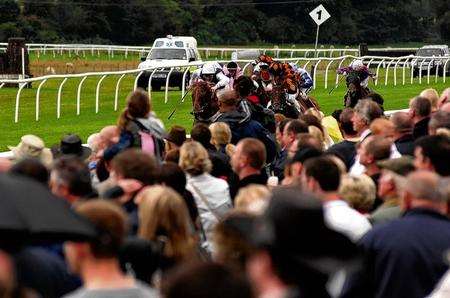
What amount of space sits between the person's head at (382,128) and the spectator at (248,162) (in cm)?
173

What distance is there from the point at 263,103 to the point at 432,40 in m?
67.2

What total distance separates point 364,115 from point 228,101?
5.67 ft

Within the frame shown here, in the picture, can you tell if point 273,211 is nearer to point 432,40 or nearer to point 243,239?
point 243,239

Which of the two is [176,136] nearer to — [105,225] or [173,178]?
[173,178]

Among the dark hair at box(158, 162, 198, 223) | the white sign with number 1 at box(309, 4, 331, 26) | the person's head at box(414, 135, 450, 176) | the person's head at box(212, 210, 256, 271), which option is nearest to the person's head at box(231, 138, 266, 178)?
the dark hair at box(158, 162, 198, 223)

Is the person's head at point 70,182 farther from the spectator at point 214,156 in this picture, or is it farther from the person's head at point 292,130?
the person's head at point 292,130

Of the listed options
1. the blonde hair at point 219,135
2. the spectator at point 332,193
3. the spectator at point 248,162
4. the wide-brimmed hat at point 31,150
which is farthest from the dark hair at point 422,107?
the spectator at point 332,193

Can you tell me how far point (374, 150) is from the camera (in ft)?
31.6

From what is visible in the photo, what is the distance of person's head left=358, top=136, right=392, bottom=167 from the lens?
9.58 metres

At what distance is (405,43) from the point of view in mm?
81938

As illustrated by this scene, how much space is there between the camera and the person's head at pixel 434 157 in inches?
336

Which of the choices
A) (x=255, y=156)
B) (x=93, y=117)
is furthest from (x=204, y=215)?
(x=93, y=117)

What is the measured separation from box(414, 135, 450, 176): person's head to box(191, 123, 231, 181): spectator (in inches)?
85.8

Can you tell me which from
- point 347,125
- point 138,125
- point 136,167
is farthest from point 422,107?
point 136,167
